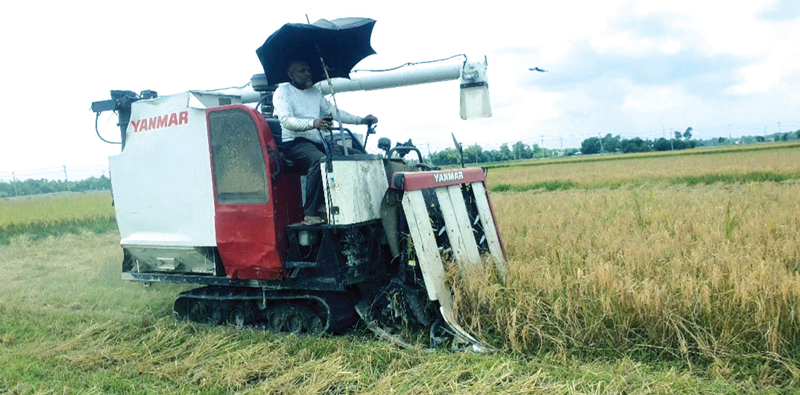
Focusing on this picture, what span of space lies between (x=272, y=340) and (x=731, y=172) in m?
17.5

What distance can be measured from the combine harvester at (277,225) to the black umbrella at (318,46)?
0.45 m

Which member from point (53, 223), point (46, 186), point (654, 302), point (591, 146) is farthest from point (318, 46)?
point (591, 146)

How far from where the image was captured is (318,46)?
5.82m

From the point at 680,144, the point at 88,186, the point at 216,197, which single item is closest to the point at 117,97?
the point at 216,197

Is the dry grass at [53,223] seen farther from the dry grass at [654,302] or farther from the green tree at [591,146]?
the green tree at [591,146]

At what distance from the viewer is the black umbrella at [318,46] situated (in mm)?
5504

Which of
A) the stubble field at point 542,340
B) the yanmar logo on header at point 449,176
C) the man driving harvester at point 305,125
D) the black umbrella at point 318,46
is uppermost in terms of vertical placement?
the black umbrella at point 318,46

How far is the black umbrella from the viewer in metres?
5.50

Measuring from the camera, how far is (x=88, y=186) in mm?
55312

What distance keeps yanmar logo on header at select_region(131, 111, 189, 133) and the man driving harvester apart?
87 cm

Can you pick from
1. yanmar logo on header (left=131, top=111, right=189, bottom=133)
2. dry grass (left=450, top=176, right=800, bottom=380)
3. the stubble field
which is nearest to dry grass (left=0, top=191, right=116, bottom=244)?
the stubble field

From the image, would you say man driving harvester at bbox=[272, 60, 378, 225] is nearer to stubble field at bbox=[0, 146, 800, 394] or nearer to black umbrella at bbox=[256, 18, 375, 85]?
black umbrella at bbox=[256, 18, 375, 85]

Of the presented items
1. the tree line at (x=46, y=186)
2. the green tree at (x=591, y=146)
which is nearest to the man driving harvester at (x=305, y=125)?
the tree line at (x=46, y=186)

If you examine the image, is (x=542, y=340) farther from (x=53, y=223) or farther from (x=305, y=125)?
(x=53, y=223)
